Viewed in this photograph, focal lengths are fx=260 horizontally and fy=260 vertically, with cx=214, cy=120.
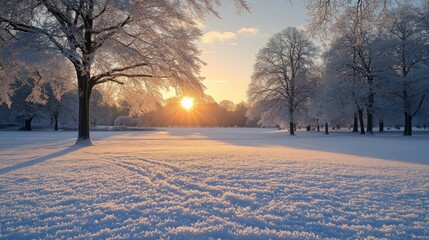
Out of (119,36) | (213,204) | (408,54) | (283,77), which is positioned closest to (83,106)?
(119,36)

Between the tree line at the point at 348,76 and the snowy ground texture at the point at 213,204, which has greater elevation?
the tree line at the point at 348,76

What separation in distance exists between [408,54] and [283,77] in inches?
482

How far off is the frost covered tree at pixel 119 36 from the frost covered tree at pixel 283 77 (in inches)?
654

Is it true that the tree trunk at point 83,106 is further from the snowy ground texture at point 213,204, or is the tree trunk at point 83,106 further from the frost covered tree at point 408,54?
the frost covered tree at point 408,54

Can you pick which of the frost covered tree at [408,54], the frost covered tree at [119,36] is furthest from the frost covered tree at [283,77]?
the frost covered tree at [119,36]

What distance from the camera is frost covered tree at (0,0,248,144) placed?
10.3m

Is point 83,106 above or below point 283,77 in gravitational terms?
below

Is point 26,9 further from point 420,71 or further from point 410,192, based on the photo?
point 420,71

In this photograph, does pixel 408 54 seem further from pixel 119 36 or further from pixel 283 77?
pixel 119 36

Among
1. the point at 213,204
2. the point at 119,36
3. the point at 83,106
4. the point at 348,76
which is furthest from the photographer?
the point at 348,76

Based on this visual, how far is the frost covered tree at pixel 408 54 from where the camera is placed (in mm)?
25531

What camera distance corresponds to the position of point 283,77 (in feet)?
97.2

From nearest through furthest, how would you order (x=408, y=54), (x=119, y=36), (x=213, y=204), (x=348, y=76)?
(x=213, y=204), (x=119, y=36), (x=408, y=54), (x=348, y=76)

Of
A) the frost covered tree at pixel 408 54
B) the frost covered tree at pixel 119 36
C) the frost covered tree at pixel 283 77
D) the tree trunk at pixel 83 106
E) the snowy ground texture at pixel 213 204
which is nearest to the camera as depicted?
the snowy ground texture at pixel 213 204
